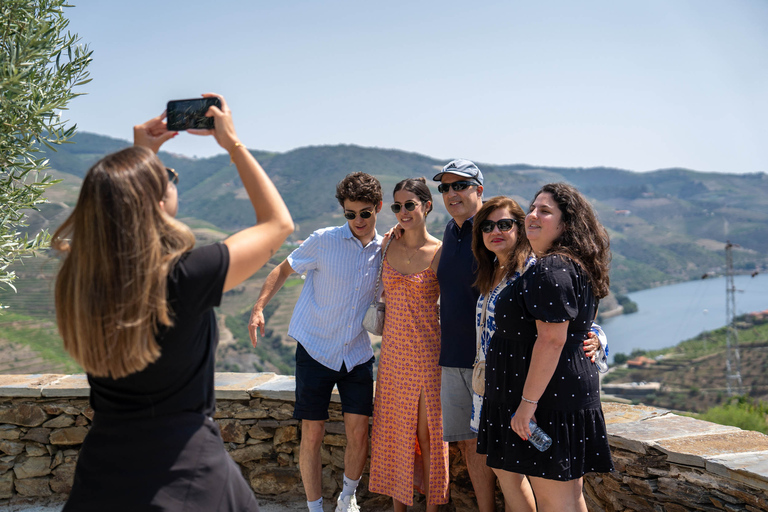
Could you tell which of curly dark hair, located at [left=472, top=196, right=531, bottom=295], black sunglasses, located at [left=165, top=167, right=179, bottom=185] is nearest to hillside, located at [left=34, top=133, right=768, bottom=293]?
curly dark hair, located at [left=472, top=196, right=531, bottom=295]

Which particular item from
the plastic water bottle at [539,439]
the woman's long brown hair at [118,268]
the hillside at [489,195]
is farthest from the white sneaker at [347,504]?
the hillside at [489,195]

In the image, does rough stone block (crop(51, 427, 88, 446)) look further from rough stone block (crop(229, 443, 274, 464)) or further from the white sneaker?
the white sneaker

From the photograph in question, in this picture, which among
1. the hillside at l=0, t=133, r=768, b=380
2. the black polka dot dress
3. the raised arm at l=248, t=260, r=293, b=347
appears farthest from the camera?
the hillside at l=0, t=133, r=768, b=380

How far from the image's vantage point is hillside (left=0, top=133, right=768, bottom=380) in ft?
198

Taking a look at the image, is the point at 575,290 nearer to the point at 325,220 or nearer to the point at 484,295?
the point at 484,295

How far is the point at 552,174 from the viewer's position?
151500mm

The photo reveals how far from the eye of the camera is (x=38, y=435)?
136 inches

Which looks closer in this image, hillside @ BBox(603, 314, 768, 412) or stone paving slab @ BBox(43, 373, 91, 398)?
stone paving slab @ BBox(43, 373, 91, 398)

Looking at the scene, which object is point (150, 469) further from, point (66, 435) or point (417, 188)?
point (66, 435)

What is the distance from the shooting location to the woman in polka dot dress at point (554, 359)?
197 centimetres

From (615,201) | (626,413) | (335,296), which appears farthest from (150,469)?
(615,201)

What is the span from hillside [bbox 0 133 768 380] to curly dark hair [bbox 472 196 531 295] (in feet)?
139

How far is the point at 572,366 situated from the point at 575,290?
304 mm

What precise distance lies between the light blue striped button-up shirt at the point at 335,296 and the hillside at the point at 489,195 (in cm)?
4171
